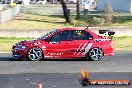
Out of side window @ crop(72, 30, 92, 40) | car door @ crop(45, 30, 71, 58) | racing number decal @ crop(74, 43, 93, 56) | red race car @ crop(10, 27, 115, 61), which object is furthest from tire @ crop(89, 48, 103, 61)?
car door @ crop(45, 30, 71, 58)

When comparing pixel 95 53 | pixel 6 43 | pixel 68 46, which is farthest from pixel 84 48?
pixel 6 43

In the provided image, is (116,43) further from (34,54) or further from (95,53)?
(34,54)

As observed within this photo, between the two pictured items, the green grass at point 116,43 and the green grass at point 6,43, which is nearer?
the green grass at point 6,43

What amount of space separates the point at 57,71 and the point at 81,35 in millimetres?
3506

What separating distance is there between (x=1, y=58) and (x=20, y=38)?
9207 millimetres

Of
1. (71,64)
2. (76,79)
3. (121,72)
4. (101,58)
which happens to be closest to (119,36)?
(101,58)

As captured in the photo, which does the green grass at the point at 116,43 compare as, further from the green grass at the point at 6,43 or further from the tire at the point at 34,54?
the tire at the point at 34,54

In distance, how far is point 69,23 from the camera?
1793 inches

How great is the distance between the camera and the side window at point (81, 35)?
797 inches

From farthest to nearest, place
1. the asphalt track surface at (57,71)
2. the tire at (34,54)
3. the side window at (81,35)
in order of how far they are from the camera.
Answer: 1. the side window at (81,35)
2. the tire at (34,54)
3. the asphalt track surface at (57,71)

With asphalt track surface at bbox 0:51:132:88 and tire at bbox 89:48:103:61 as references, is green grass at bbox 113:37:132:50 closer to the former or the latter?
asphalt track surface at bbox 0:51:132:88

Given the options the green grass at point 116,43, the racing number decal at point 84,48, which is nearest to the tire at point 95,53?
the racing number decal at point 84,48

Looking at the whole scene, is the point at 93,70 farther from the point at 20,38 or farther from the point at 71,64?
the point at 20,38

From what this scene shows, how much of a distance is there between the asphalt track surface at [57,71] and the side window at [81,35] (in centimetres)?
96
